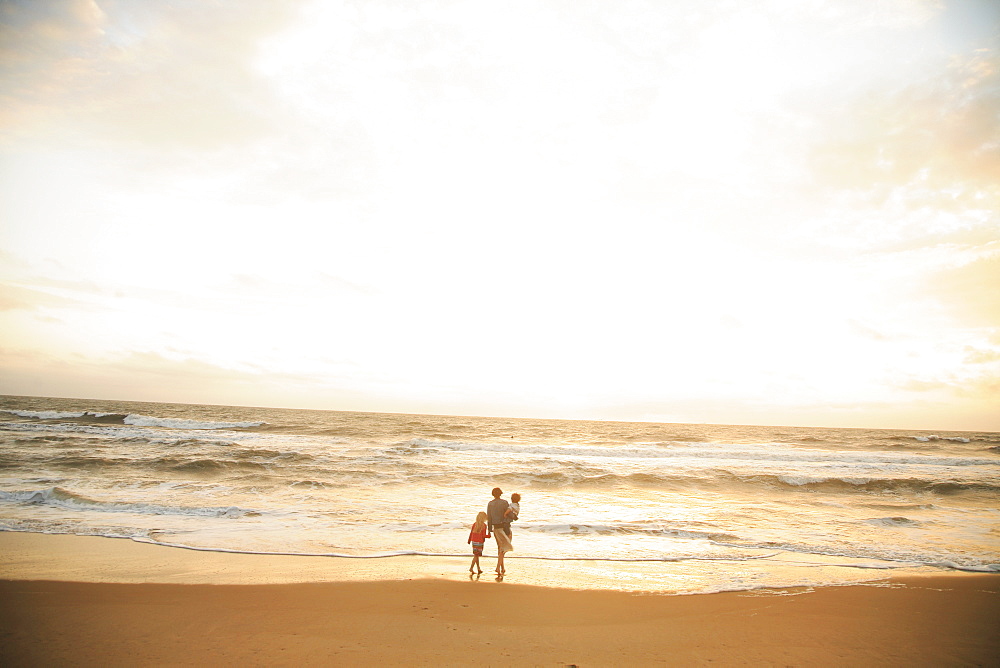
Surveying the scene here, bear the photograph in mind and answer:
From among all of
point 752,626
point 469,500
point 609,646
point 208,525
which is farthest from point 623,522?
point 208,525

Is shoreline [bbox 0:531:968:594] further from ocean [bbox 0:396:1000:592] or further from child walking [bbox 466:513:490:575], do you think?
child walking [bbox 466:513:490:575]

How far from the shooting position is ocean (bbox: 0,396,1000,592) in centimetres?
1152

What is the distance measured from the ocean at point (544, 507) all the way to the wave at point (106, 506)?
6cm

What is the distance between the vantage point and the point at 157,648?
636 centimetres

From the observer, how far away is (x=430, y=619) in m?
7.38

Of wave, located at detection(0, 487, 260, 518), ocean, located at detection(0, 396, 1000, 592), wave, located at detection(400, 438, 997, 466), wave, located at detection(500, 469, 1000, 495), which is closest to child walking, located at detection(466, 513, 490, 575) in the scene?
ocean, located at detection(0, 396, 1000, 592)

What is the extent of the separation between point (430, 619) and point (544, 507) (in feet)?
34.8

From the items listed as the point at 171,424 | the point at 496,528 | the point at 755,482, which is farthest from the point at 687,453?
the point at 171,424

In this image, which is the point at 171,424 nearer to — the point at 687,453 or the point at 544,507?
the point at 544,507

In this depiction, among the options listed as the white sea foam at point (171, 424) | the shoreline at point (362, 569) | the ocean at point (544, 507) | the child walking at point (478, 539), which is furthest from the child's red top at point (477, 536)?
the white sea foam at point (171, 424)

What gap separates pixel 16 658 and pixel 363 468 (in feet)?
66.3

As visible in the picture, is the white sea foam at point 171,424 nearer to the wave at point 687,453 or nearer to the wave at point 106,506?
the wave at point 687,453

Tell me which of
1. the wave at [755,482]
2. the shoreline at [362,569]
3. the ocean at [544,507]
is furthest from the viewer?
the wave at [755,482]

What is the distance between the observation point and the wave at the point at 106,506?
575 inches
